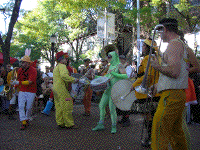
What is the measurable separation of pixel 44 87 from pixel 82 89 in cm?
406

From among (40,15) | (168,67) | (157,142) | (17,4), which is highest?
(40,15)

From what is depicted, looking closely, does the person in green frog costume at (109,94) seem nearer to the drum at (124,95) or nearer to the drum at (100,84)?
the drum at (100,84)

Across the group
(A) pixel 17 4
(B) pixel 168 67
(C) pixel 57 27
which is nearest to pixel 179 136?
(B) pixel 168 67

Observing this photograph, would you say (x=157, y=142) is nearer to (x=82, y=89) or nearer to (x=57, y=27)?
(x=82, y=89)

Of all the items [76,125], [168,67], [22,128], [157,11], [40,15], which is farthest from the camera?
[40,15]

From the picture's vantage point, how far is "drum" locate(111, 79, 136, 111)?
19.2 feet

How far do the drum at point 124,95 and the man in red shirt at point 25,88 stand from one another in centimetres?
255

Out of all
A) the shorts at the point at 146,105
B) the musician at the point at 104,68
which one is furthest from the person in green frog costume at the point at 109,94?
the shorts at the point at 146,105

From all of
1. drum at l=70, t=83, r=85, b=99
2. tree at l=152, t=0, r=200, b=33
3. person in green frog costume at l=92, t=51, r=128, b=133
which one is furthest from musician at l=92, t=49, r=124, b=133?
tree at l=152, t=0, r=200, b=33

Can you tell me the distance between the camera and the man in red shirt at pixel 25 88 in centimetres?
738

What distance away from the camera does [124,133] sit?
21.7 ft

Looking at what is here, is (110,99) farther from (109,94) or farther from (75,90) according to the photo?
(75,90)

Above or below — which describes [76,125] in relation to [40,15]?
below

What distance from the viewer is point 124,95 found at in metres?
5.87
